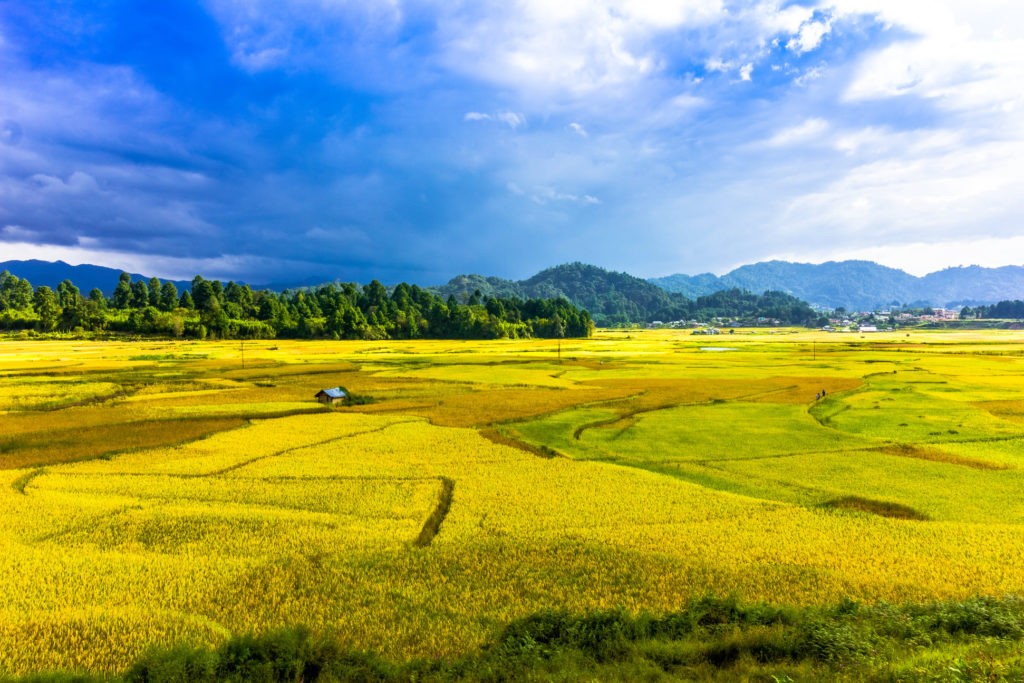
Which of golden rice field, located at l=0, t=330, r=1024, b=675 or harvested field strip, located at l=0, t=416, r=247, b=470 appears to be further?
harvested field strip, located at l=0, t=416, r=247, b=470

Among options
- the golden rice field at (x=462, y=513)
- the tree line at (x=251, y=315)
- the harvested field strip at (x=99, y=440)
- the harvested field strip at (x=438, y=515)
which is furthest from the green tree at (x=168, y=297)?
the harvested field strip at (x=438, y=515)

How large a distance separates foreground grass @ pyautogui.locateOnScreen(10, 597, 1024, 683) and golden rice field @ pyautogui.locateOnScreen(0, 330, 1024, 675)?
0.86 metres

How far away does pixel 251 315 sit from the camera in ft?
491

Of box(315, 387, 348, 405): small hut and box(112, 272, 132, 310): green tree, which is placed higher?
box(112, 272, 132, 310): green tree

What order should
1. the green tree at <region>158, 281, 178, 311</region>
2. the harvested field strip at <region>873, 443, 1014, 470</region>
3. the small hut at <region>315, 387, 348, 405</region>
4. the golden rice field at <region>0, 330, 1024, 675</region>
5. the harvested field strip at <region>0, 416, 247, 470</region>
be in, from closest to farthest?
the golden rice field at <region>0, 330, 1024, 675</region>
the harvested field strip at <region>873, 443, 1014, 470</region>
the harvested field strip at <region>0, 416, 247, 470</region>
the small hut at <region>315, 387, 348, 405</region>
the green tree at <region>158, 281, 178, 311</region>

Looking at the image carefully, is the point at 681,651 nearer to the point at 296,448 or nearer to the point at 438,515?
the point at 438,515

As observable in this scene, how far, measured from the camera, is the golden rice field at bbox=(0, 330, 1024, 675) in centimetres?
1199

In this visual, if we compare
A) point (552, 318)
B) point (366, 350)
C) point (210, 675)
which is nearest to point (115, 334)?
point (366, 350)

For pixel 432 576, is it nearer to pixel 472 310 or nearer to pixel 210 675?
pixel 210 675

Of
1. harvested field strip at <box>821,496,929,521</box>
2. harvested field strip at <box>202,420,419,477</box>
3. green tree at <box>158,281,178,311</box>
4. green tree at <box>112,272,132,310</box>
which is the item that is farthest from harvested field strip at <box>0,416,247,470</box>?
green tree at <box>112,272,132,310</box>

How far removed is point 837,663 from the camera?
29.7 ft

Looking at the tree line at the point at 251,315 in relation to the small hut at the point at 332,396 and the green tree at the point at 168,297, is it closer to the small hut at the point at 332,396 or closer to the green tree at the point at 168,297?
the green tree at the point at 168,297

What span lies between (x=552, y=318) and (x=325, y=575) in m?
154

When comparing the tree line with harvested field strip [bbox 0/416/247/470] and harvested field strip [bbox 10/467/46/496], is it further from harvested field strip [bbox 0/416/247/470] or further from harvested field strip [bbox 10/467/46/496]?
harvested field strip [bbox 10/467/46/496]
